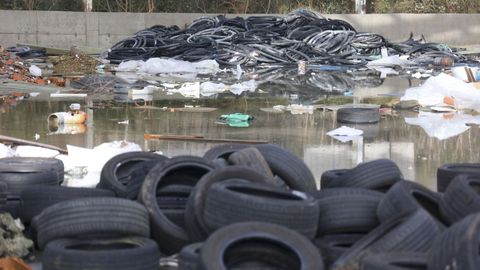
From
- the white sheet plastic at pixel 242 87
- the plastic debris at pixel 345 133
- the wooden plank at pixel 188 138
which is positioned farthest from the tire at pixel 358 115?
the white sheet plastic at pixel 242 87

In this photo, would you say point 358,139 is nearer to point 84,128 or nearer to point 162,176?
point 84,128

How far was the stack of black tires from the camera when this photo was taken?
4.70 m

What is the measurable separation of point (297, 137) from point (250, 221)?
5.81 metres

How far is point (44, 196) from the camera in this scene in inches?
248

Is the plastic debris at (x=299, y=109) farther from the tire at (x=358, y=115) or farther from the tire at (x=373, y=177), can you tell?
the tire at (x=373, y=177)

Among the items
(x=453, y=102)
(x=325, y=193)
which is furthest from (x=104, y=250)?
(x=453, y=102)

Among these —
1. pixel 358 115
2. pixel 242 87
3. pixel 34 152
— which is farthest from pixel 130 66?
pixel 34 152

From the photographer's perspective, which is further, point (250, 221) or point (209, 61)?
point (209, 61)

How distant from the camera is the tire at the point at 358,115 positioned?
1195cm

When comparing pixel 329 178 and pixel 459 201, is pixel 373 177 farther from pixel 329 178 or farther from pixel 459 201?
pixel 459 201

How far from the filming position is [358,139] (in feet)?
35.4

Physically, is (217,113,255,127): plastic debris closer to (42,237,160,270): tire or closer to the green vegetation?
(42,237,160,270): tire

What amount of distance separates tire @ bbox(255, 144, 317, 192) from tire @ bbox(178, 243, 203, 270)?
1485 mm

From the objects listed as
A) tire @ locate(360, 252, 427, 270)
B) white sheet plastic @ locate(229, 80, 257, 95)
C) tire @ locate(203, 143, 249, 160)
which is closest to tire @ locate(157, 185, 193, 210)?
tire @ locate(203, 143, 249, 160)
